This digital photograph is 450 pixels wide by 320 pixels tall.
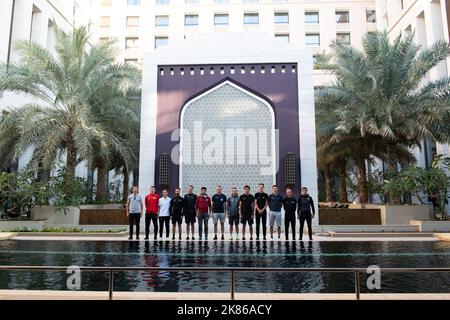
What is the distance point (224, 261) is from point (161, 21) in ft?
106

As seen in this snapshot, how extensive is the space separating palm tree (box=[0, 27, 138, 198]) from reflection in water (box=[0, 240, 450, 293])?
4963mm

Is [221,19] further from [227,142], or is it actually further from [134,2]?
[227,142]

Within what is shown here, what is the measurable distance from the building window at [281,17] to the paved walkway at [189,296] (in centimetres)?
3273

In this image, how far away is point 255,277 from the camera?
5844 mm

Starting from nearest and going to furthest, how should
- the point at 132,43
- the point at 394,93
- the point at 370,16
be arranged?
the point at 394,93 → the point at 370,16 → the point at 132,43

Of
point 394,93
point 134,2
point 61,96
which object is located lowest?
point 61,96

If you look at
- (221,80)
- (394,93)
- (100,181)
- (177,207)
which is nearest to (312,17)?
(394,93)

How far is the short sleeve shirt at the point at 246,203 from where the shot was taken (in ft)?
35.1

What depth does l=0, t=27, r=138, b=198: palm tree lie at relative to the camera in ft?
48.0

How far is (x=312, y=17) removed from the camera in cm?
3428

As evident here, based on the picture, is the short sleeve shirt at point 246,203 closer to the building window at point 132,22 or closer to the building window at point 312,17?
the building window at point 312,17

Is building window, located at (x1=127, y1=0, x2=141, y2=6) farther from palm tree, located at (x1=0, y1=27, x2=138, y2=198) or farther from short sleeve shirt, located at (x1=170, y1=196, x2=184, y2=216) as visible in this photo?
short sleeve shirt, located at (x1=170, y1=196, x2=184, y2=216)

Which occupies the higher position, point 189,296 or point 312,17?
point 312,17

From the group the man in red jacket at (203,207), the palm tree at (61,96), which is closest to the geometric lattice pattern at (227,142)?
the palm tree at (61,96)
